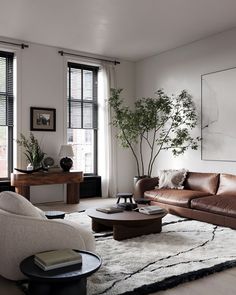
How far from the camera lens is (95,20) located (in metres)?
5.24

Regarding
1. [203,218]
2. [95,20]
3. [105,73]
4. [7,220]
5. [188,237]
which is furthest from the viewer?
[105,73]

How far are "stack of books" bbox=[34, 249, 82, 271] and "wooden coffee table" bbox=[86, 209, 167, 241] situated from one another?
1439mm

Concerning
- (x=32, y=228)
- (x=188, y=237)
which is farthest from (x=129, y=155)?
(x=32, y=228)

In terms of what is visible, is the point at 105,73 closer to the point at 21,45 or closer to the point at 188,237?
the point at 21,45

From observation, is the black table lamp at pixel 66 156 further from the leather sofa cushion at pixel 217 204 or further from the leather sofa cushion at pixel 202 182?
the leather sofa cushion at pixel 217 204

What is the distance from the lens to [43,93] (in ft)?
21.5

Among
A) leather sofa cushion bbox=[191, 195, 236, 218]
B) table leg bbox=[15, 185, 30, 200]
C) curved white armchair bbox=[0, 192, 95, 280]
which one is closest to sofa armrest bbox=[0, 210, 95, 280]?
curved white armchair bbox=[0, 192, 95, 280]

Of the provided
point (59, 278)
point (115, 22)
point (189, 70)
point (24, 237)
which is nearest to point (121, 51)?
point (189, 70)

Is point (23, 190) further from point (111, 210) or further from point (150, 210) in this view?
point (150, 210)

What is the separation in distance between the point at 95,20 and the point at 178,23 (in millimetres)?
1327

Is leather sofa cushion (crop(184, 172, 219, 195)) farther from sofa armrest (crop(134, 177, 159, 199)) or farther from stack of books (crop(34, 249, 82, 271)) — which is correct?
stack of books (crop(34, 249, 82, 271))

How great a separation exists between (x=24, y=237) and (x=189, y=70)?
490 cm

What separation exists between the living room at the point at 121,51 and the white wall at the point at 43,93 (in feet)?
0.06

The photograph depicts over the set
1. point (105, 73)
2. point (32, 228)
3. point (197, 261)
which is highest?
point (105, 73)
